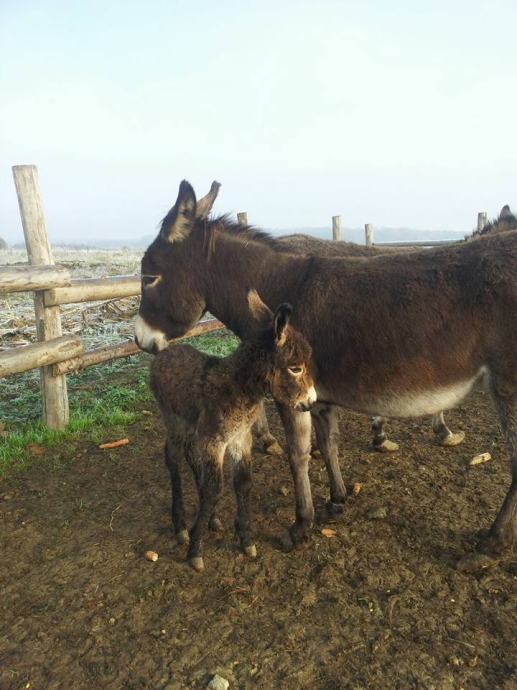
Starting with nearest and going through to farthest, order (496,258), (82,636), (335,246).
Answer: (82,636), (496,258), (335,246)

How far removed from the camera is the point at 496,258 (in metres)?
3.11

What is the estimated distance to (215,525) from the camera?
3859mm

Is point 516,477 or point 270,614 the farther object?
point 516,477

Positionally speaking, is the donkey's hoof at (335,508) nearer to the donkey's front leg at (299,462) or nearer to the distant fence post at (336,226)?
the donkey's front leg at (299,462)

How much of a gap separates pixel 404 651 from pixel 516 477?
4.48 ft

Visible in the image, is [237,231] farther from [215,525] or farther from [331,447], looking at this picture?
[215,525]

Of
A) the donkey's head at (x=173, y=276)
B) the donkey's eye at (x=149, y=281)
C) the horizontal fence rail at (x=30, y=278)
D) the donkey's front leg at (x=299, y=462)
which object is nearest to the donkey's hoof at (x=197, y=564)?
the donkey's front leg at (x=299, y=462)

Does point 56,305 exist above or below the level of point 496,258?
below

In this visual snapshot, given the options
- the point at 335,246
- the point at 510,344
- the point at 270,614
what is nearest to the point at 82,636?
the point at 270,614

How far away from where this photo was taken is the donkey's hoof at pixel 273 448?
5332 mm

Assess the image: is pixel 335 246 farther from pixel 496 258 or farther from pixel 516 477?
pixel 516 477

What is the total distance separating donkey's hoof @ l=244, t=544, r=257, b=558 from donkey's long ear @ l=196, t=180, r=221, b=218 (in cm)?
269

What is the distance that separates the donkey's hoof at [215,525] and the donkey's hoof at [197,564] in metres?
0.41

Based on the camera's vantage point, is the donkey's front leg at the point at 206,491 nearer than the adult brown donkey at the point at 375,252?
Yes
